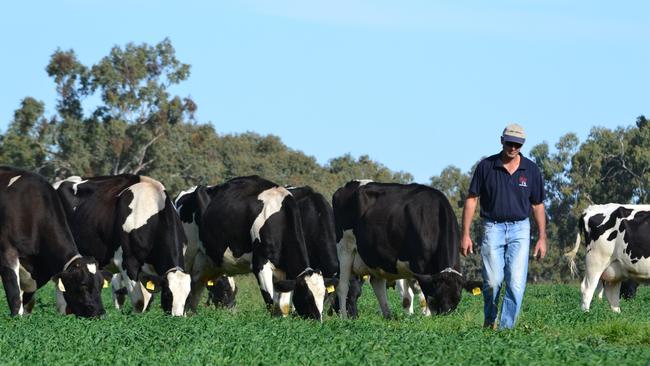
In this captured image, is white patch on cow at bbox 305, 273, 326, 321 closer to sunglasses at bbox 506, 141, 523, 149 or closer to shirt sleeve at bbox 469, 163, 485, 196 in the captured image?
shirt sleeve at bbox 469, 163, 485, 196

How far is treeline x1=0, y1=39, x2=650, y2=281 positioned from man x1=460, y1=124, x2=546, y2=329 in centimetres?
5638

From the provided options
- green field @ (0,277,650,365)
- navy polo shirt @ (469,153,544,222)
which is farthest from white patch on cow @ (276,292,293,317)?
navy polo shirt @ (469,153,544,222)

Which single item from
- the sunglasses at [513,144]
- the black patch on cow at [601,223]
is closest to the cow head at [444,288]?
the sunglasses at [513,144]

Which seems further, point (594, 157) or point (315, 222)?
point (594, 157)

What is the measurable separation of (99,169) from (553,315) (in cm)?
5528

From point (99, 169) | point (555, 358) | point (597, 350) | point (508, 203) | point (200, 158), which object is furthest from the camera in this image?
point (200, 158)

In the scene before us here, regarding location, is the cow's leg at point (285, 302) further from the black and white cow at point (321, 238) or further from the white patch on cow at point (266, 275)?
the black and white cow at point (321, 238)

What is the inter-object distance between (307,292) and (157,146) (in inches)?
2121

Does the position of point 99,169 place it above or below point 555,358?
below

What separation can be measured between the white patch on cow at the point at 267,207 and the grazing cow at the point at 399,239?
2.06m

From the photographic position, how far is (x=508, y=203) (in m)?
14.8

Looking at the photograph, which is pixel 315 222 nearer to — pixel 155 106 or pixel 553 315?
pixel 553 315

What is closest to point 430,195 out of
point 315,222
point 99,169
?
point 315,222

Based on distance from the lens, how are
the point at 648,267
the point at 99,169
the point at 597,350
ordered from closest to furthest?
the point at 597,350 < the point at 648,267 < the point at 99,169
